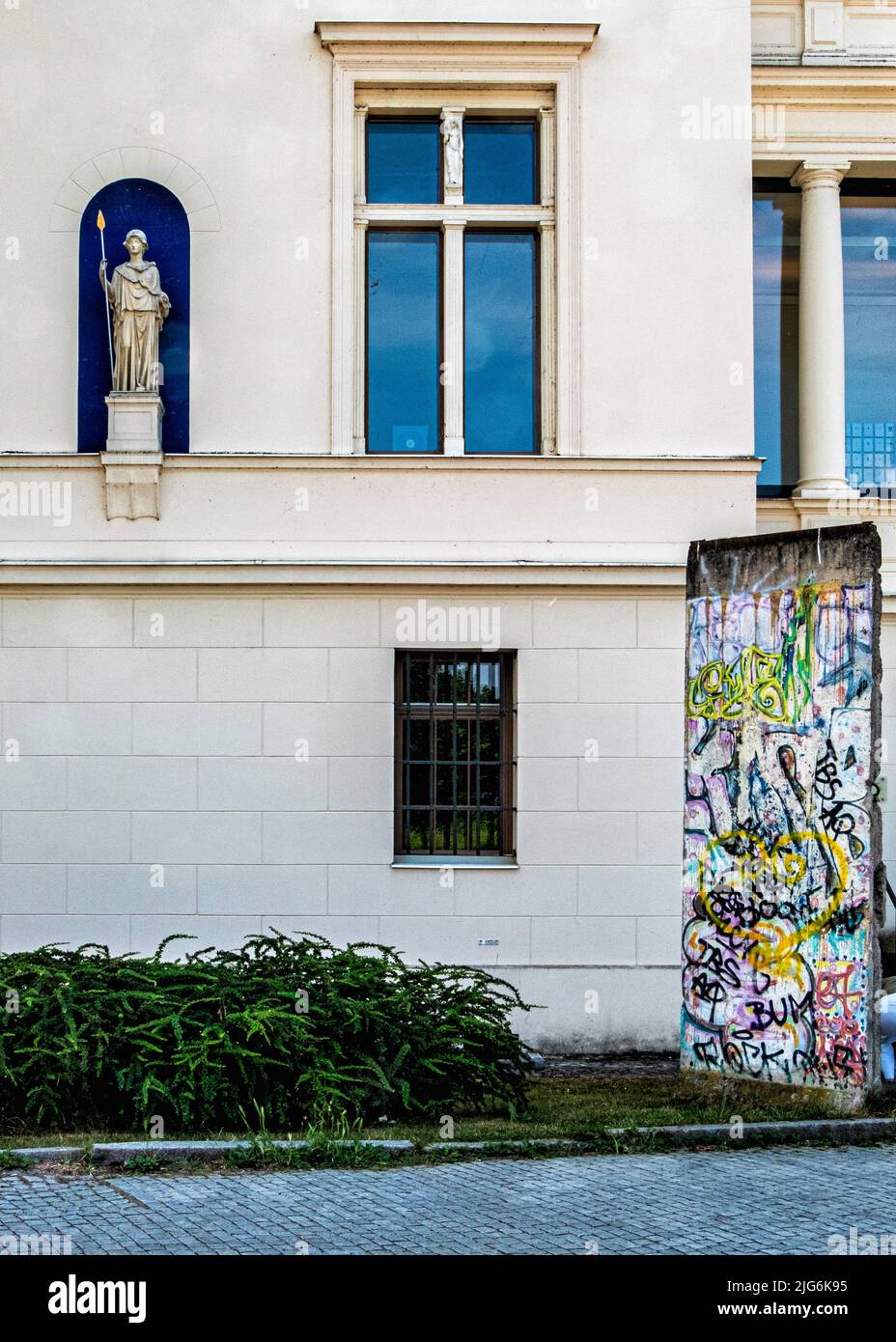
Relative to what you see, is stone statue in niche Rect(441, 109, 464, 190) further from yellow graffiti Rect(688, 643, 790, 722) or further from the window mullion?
yellow graffiti Rect(688, 643, 790, 722)

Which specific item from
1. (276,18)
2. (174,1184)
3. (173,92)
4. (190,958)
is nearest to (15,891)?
(190,958)

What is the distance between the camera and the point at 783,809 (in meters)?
10.2

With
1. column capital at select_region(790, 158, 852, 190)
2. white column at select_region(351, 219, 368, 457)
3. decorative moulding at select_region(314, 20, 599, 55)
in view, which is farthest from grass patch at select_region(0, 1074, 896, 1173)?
decorative moulding at select_region(314, 20, 599, 55)

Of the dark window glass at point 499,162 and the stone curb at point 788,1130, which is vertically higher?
the dark window glass at point 499,162

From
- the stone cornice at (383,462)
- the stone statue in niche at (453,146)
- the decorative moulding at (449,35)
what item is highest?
the decorative moulding at (449,35)

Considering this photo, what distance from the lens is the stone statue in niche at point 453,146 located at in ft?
46.0

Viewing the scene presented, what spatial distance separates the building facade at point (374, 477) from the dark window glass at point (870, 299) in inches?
81.7

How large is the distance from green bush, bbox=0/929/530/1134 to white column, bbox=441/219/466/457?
579 centimetres

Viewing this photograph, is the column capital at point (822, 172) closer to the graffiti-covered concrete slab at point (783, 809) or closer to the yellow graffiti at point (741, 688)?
the graffiti-covered concrete slab at point (783, 809)

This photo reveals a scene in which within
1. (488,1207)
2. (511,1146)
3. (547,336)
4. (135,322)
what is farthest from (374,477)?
(488,1207)

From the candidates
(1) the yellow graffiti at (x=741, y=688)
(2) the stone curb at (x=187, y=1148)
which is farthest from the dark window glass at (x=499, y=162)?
(2) the stone curb at (x=187, y=1148)

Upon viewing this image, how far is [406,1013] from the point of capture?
31.7ft
